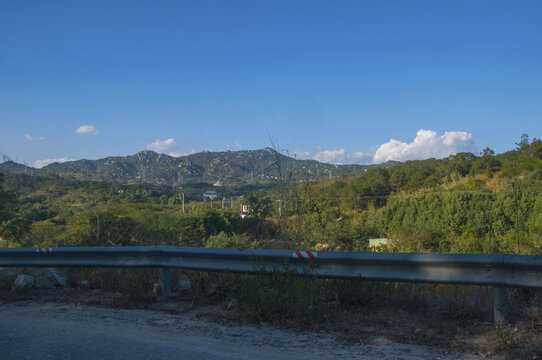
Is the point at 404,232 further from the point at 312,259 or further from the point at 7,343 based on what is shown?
the point at 7,343

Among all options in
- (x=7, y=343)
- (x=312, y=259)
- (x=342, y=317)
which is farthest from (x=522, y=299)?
(x=7, y=343)

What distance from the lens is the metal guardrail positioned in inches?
162

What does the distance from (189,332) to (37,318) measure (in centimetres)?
198

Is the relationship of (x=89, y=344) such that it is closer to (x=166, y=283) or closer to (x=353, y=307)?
(x=166, y=283)

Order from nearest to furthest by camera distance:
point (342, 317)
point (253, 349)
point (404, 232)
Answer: point (253, 349) < point (342, 317) < point (404, 232)

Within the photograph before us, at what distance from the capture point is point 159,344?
4070 mm

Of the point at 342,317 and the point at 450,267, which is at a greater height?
the point at 450,267

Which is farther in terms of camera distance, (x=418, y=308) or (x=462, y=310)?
(x=418, y=308)

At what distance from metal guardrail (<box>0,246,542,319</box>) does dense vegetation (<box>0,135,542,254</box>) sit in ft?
5.14

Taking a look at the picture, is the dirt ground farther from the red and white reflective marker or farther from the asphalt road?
the red and white reflective marker

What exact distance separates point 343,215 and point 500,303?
36.9 metres

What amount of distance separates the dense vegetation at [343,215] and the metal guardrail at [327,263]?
1.57 meters

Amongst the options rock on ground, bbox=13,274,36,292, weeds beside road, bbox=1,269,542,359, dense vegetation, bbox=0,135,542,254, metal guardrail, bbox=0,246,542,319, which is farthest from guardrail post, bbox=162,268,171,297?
rock on ground, bbox=13,274,36,292

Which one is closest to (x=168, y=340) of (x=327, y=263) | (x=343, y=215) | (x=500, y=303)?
(x=327, y=263)
